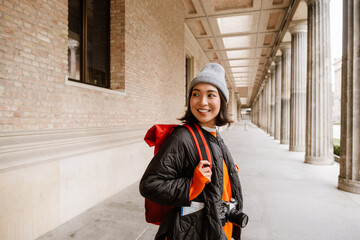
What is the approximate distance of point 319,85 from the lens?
6887 millimetres

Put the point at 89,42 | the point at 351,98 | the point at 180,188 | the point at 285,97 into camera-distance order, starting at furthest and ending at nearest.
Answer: the point at 285,97 → the point at 89,42 → the point at 351,98 → the point at 180,188

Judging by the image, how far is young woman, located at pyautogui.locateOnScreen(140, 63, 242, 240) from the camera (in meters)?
1.16

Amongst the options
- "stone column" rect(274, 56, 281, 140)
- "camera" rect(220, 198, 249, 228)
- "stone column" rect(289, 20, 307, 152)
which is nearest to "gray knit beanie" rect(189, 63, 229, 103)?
"camera" rect(220, 198, 249, 228)

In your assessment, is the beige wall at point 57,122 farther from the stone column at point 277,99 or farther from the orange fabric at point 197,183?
the stone column at point 277,99

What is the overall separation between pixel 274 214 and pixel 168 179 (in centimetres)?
302

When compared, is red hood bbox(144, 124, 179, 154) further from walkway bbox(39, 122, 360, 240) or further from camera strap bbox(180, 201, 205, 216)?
→ walkway bbox(39, 122, 360, 240)

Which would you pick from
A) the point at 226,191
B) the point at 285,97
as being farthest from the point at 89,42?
the point at 285,97

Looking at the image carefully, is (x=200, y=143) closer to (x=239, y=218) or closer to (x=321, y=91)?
(x=239, y=218)

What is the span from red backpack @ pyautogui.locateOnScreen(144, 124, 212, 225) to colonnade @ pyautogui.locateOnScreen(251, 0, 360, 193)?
15.0ft

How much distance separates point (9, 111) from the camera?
2553 mm

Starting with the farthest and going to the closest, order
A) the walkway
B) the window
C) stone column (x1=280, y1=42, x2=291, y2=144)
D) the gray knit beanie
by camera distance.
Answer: stone column (x1=280, y1=42, x2=291, y2=144) → the window → the walkway → the gray knit beanie

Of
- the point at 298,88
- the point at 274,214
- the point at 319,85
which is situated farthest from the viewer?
the point at 298,88

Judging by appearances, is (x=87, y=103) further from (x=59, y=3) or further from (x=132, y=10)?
(x=132, y=10)

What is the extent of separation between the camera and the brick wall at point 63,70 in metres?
2.61
